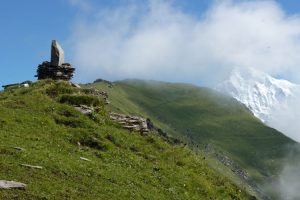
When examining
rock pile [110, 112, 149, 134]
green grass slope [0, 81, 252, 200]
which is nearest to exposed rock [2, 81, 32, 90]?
green grass slope [0, 81, 252, 200]

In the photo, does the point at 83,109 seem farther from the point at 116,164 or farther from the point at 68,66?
the point at 68,66

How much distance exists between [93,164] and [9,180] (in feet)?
28.3

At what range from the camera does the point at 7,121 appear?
129 ft

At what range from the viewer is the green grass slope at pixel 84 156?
28.5 meters

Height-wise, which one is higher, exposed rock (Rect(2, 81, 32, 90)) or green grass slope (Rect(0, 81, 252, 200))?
exposed rock (Rect(2, 81, 32, 90))

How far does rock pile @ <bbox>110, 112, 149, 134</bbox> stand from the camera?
47.4 meters

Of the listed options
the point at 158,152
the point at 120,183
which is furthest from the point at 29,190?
the point at 158,152

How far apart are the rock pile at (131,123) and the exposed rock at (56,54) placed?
15.7 metres

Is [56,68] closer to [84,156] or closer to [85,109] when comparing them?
[85,109]

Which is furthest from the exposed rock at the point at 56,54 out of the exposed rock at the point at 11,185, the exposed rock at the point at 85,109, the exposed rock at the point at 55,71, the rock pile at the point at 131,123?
the exposed rock at the point at 11,185

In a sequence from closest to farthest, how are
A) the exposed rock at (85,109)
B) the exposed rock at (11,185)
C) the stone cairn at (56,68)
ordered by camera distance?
1. the exposed rock at (11,185)
2. the exposed rock at (85,109)
3. the stone cairn at (56,68)

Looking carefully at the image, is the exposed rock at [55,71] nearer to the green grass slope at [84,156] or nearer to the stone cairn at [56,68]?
the stone cairn at [56,68]

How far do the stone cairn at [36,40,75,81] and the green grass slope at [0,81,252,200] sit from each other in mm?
10108

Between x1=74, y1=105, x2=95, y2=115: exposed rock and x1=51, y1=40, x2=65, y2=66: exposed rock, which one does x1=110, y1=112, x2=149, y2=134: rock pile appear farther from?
x1=51, y1=40, x2=65, y2=66: exposed rock
